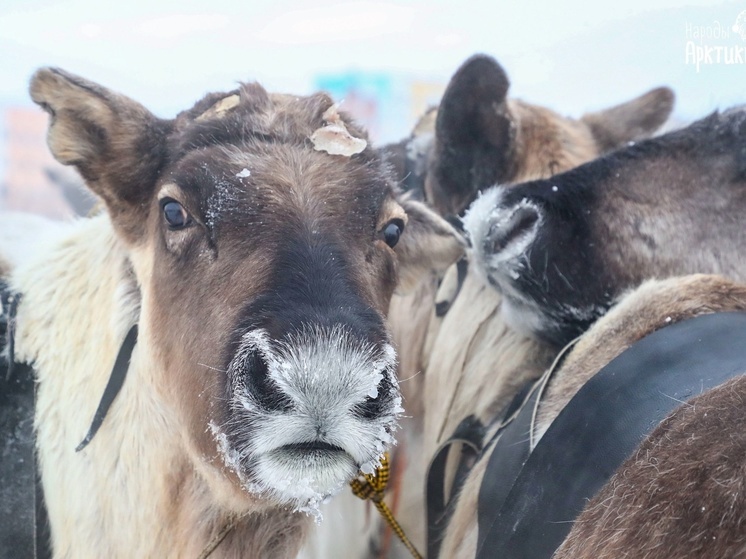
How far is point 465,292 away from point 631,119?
5.93 feet

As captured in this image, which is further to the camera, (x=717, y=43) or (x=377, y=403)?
(x=717, y=43)

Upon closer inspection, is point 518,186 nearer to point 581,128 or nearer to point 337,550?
point 581,128

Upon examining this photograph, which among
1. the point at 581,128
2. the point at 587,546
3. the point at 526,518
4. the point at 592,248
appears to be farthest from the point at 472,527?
the point at 581,128

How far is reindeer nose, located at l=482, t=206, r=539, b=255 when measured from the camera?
10.4ft

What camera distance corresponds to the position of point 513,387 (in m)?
3.44

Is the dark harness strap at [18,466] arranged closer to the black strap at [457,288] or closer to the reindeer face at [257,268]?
the reindeer face at [257,268]

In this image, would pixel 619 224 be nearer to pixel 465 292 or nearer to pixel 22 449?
pixel 465 292

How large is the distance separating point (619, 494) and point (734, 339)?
646mm

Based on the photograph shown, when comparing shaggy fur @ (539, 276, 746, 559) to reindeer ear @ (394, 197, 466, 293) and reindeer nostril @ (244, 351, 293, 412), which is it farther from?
reindeer ear @ (394, 197, 466, 293)

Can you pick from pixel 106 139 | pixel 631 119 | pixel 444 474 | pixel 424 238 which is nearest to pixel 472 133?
pixel 424 238

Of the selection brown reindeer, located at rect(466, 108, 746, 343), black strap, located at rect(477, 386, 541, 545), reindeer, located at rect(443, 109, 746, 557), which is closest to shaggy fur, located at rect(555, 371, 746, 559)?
black strap, located at rect(477, 386, 541, 545)

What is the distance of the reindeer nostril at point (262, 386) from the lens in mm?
2062

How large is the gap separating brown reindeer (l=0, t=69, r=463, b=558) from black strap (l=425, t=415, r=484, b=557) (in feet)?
2.69

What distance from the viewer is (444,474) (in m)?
3.54
